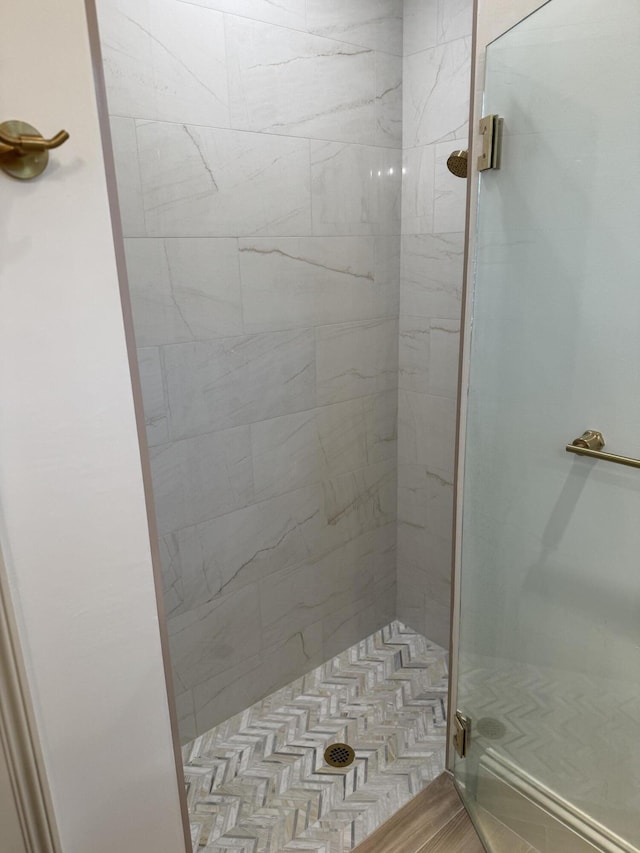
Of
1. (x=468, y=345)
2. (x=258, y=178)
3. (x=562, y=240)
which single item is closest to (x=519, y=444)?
(x=468, y=345)

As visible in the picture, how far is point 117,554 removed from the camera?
0.81 meters

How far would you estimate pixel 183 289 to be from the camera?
159cm

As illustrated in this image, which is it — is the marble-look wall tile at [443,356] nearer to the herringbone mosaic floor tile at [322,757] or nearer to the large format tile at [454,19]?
the large format tile at [454,19]

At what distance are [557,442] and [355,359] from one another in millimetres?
867

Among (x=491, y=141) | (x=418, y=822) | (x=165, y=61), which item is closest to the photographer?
(x=491, y=141)

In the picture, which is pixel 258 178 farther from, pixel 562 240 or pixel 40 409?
pixel 40 409

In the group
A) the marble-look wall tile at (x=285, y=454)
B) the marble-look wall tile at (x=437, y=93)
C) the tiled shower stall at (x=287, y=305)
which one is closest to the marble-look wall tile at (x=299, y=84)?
the tiled shower stall at (x=287, y=305)

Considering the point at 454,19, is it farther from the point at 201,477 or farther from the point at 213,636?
the point at 213,636

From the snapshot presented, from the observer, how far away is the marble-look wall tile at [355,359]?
194 cm

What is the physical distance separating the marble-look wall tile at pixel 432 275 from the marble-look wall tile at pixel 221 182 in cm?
45

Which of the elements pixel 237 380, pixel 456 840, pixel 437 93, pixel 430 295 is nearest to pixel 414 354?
pixel 430 295

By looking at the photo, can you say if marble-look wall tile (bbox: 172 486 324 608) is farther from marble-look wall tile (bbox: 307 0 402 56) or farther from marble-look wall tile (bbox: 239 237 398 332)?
marble-look wall tile (bbox: 307 0 402 56)

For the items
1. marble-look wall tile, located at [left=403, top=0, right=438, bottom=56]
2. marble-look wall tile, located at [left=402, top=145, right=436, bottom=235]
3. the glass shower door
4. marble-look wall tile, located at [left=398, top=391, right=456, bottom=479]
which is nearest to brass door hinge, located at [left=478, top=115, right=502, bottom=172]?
the glass shower door

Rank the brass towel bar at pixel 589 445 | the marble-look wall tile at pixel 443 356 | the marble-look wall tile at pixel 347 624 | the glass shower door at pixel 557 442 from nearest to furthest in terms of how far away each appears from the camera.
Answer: the glass shower door at pixel 557 442 < the brass towel bar at pixel 589 445 < the marble-look wall tile at pixel 443 356 < the marble-look wall tile at pixel 347 624
